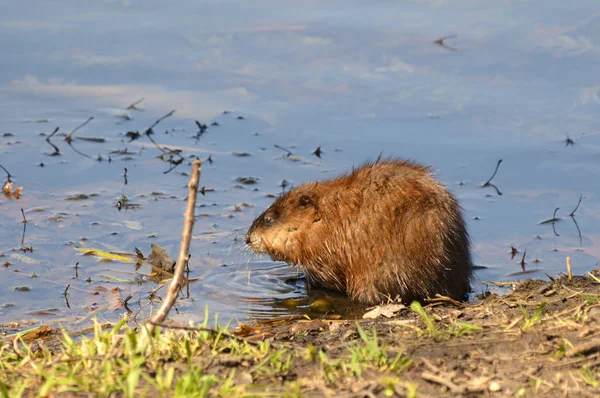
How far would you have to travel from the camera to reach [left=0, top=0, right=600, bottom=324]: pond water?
7.46m

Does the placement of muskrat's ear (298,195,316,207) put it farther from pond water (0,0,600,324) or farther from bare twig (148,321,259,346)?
bare twig (148,321,259,346)

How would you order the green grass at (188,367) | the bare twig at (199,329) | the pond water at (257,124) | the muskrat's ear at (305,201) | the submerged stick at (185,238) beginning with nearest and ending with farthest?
the green grass at (188,367) → the submerged stick at (185,238) → the bare twig at (199,329) → the muskrat's ear at (305,201) → the pond water at (257,124)

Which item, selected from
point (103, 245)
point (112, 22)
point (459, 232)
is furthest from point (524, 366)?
point (112, 22)

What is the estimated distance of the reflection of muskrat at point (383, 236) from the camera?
6398mm

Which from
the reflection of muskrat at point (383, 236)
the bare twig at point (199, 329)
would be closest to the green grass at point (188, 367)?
the bare twig at point (199, 329)

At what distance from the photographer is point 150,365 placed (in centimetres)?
417

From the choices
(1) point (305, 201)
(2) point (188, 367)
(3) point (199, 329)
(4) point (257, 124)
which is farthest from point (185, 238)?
(4) point (257, 124)

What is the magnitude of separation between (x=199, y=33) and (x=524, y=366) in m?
8.68

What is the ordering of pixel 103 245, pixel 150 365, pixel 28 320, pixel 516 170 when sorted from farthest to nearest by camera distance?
1. pixel 516 170
2. pixel 103 245
3. pixel 28 320
4. pixel 150 365

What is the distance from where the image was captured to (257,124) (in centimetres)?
1036

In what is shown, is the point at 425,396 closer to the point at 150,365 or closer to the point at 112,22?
the point at 150,365

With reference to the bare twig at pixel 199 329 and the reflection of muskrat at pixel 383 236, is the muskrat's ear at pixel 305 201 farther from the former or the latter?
the bare twig at pixel 199 329

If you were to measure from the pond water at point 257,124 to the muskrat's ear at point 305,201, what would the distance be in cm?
65

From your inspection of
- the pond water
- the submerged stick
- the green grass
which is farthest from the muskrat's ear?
the submerged stick
